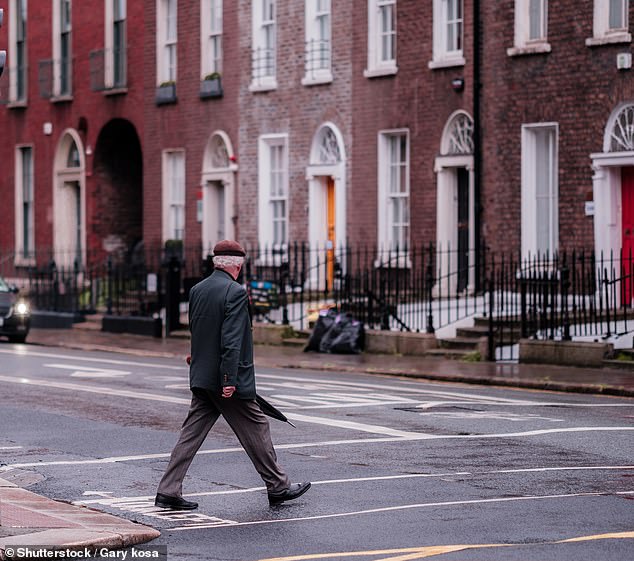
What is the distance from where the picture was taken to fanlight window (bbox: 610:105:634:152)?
87.2 ft

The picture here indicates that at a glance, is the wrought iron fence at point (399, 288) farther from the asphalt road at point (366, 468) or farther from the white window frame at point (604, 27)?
the asphalt road at point (366, 468)

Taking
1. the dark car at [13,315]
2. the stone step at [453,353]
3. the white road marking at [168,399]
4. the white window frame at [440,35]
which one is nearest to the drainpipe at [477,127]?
the white window frame at [440,35]

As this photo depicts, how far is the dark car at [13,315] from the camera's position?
104 ft

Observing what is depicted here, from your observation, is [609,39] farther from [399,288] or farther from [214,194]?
[214,194]

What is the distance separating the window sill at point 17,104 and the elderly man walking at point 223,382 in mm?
33984

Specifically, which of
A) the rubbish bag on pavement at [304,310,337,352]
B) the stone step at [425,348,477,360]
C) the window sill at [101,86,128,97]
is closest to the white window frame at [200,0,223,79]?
the window sill at [101,86,128,97]

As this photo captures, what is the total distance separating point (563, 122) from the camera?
1089 inches

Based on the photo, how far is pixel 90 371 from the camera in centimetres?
2350

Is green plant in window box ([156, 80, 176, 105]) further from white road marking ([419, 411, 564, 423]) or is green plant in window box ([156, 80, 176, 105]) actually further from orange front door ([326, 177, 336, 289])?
white road marking ([419, 411, 564, 423])

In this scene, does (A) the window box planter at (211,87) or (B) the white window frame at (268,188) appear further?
(A) the window box planter at (211,87)

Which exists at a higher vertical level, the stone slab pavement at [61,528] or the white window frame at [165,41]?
the white window frame at [165,41]

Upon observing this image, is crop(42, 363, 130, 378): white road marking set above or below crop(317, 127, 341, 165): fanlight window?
below

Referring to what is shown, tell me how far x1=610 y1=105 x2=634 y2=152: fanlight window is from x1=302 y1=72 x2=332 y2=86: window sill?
26.7ft

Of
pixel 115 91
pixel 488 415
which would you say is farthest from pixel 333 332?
pixel 115 91
